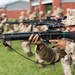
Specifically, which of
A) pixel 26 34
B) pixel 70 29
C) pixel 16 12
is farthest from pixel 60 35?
pixel 16 12

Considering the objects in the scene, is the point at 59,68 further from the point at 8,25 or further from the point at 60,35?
the point at 8,25

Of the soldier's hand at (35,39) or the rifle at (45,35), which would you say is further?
the rifle at (45,35)

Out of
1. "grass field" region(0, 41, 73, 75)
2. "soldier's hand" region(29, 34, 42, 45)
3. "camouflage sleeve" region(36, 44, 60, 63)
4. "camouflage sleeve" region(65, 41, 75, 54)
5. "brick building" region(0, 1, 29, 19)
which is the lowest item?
"brick building" region(0, 1, 29, 19)

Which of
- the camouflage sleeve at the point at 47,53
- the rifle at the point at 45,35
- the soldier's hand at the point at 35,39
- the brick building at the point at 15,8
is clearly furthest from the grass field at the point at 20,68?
the brick building at the point at 15,8

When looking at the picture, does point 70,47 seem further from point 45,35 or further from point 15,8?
point 15,8

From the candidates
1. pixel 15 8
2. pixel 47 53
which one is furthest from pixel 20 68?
pixel 15 8

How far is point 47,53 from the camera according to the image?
5.60 metres

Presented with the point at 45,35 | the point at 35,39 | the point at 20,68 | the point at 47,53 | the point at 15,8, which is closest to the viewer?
the point at 35,39

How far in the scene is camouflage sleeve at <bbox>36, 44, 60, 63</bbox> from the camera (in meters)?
5.45

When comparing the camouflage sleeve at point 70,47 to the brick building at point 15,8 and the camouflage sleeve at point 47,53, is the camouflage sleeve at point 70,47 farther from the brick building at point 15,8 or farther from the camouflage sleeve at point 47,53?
the brick building at point 15,8

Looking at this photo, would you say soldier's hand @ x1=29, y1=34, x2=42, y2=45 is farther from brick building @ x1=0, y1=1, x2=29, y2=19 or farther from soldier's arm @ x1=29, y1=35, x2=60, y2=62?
brick building @ x1=0, y1=1, x2=29, y2=19

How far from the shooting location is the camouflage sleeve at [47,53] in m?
5.45

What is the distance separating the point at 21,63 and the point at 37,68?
112cm

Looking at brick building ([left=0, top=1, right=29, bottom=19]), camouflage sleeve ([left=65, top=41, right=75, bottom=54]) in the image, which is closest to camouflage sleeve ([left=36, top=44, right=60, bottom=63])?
camouflage sleeve ([left=65, top=41, right=75, bottom=54])
